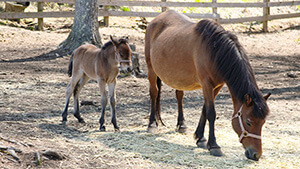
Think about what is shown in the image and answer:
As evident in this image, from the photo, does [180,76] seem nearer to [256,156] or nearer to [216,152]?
[216,152]

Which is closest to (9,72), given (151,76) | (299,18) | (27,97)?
(27,97)

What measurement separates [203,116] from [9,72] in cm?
587

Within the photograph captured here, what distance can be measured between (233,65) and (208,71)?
0.42m

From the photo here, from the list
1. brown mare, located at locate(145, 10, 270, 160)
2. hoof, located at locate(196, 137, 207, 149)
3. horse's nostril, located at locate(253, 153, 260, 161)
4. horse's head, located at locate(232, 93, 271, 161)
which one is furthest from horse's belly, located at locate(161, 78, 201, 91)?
horse's nostril, located at locate(253, 153, 260, 161)

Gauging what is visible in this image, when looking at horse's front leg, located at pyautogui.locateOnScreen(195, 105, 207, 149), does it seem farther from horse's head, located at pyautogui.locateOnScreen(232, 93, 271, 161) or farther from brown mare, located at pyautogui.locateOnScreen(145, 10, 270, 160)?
horse's head, located at pyautogui.locateOnScreen(232, 93, 271, 161)

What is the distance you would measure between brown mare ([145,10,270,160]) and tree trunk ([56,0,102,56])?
4789 millimetres

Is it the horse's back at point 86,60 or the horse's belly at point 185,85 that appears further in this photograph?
the horse's back at point 86,60

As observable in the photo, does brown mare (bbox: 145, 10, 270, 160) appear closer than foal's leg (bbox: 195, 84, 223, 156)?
Yes

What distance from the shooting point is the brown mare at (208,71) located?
504cm

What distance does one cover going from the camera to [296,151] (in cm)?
575

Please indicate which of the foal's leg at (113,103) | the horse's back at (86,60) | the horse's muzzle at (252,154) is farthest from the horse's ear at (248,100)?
the horse's back at (86,60)

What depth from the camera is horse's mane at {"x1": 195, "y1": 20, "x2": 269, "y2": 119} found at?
500cm

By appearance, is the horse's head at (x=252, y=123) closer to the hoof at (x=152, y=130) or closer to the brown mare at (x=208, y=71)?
the brown mare at (x=208, y=71)

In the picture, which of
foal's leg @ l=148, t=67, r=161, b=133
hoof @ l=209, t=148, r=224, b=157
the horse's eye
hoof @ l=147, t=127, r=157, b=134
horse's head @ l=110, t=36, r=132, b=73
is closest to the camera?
the horse's eye
